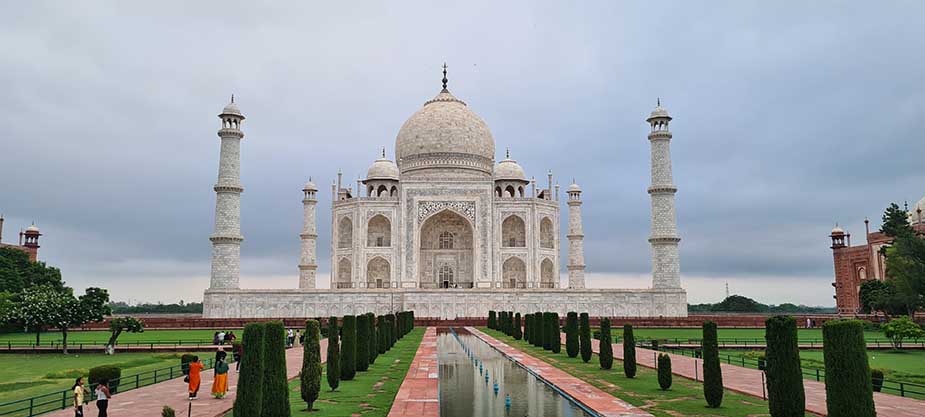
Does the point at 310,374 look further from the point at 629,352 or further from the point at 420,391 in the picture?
the point at 629,352

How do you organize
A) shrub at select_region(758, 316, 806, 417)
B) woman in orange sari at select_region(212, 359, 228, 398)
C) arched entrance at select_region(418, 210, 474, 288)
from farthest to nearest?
arched entrance at select_region(418, 210, 474, 288) < woman in orange sari at select_region(212, 359, 228, 398) < shrub at select_region(758, 316, 806, 417)

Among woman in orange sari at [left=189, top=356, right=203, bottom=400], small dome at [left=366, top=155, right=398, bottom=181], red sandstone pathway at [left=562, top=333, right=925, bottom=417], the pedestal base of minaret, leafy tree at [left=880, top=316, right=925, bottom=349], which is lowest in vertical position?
red sandstone pathway at [left=562, top=333, right=925, bottom=417]

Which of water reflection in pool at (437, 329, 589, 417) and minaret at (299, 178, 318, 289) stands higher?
minaret at (299, 178, 318, 289)

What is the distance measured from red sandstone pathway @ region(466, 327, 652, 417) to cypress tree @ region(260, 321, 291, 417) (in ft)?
12.4

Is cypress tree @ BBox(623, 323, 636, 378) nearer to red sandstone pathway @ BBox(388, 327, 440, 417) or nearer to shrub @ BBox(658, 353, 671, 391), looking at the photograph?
shrub @ BBox(658, 353, 671, 391)

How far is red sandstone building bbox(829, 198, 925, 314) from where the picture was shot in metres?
39.2

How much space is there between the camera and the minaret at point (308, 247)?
122ft

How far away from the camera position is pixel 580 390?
10953 mm

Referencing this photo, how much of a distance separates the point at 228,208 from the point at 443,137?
12674 mm

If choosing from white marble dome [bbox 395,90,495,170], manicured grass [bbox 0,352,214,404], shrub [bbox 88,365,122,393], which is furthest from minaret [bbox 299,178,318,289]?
shrub [bbox 88,365,122,393]

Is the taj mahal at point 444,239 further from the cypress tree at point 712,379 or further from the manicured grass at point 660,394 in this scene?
the cypress tree at point 712,379

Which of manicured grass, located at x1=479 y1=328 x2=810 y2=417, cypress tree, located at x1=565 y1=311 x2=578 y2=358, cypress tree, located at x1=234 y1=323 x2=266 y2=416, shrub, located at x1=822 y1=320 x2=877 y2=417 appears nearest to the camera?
shrub, located at x1=822 y1=320 x2=877 y2=417

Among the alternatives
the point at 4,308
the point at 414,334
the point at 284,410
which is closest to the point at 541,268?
the point at 414,334

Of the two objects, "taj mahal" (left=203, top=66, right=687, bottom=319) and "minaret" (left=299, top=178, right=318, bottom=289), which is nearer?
"taj mahal" (left=203, top=66, right=687, bottom=319)
